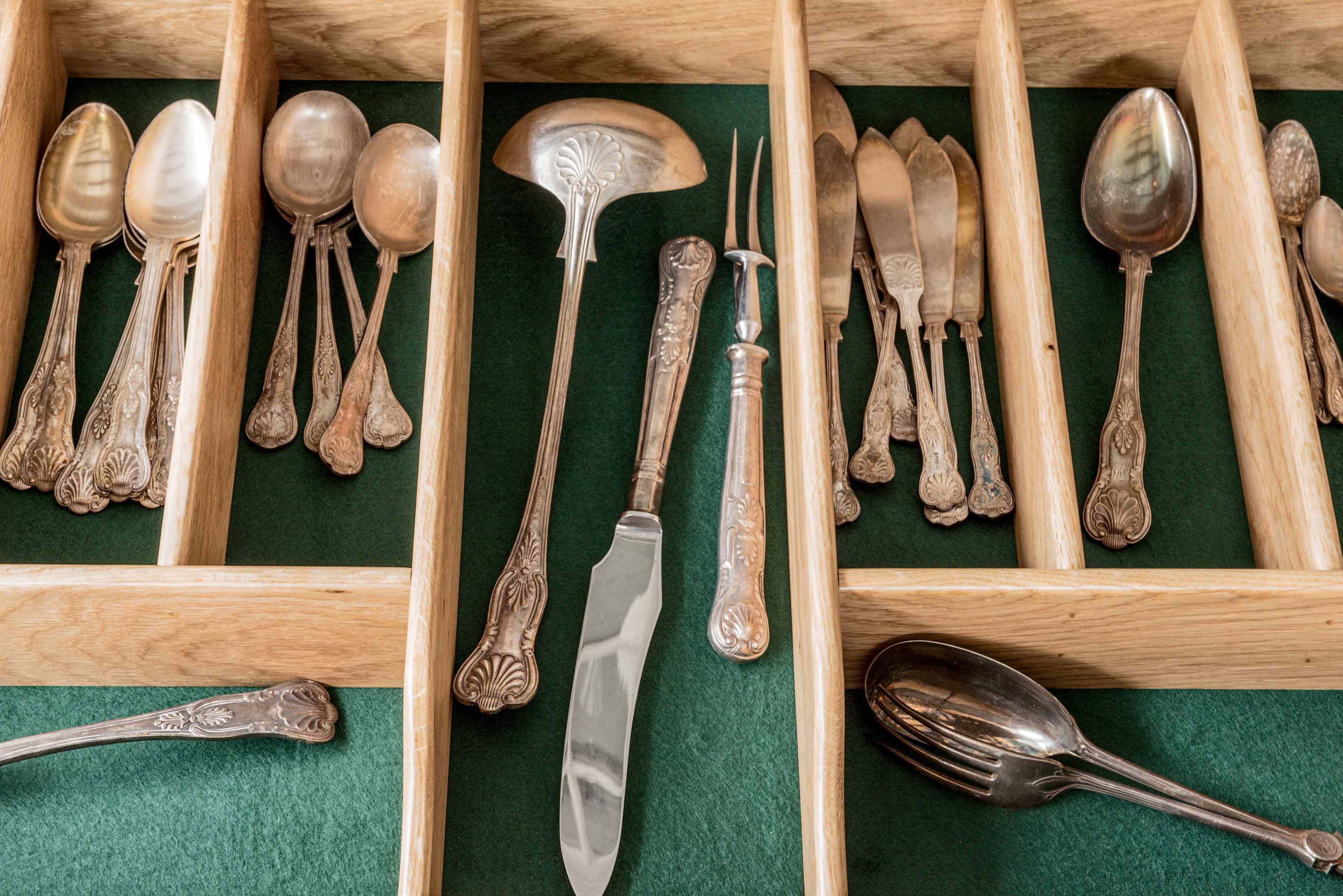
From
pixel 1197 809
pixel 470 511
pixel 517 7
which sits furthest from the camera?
pixel 517 7

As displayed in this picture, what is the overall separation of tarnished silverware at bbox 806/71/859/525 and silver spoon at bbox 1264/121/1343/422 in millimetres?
435

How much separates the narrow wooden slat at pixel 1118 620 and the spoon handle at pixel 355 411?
479mm

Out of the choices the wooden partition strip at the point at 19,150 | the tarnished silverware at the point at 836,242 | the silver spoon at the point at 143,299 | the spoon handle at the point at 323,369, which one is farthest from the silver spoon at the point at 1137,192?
the wooden partition strip at the point at 19,150

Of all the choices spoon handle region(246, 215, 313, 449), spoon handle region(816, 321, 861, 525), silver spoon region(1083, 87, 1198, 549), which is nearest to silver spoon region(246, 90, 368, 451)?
spoon handle region(246, 215, 313, 449)

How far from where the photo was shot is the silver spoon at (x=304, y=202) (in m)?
0.99

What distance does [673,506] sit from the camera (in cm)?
98

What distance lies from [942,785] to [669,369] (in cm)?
46

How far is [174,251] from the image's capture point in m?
1.05

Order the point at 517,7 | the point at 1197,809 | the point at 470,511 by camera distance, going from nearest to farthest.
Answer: the point at 1197,809 → the point at 470,511 → the point at 517,7

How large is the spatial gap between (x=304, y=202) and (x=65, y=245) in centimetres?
25

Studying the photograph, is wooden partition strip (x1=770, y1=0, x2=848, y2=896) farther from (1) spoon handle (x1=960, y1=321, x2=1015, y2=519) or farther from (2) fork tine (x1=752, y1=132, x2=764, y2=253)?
(1) spoon handle (x1=960, y1=321, x2=1015, y2=519)

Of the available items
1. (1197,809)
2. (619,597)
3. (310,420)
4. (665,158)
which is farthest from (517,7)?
(1197,809)

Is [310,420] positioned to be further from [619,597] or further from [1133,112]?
[1133,112]

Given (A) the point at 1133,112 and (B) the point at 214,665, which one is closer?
(B) the point at 214,665
